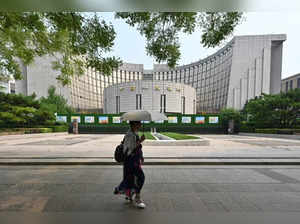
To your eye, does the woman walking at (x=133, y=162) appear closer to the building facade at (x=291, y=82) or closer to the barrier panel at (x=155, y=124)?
the barrier panel at (x=155, y=124)

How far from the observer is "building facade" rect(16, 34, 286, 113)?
193 feet

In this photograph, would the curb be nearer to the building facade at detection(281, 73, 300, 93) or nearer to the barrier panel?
the barrier panel

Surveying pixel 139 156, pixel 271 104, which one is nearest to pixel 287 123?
pixel 271 104

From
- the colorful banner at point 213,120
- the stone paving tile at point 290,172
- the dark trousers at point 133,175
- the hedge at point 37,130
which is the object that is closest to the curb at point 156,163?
the stone paving tile at point 290,172

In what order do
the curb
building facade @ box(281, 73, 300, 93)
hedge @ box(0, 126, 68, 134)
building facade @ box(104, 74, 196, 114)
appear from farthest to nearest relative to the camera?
building facade @ box(281, 73, 300, 93), building facade @ box(104, 74, 196, 114), hedge @ box(0, 126, 68, 134), the curb

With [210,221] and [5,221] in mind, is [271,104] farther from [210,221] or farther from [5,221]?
[5,221]

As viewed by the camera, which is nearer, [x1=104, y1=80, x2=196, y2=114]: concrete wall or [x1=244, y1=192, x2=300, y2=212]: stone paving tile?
[x1=244, y1=192, x2=300, y2=212]: stone paving tile

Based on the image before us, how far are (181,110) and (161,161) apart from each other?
5168 centimetres

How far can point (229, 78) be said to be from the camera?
65875mm

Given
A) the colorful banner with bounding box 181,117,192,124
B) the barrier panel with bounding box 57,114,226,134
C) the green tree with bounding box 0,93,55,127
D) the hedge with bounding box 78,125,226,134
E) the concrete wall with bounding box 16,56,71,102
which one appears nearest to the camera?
the green tree with bounding box 0,93,55,127

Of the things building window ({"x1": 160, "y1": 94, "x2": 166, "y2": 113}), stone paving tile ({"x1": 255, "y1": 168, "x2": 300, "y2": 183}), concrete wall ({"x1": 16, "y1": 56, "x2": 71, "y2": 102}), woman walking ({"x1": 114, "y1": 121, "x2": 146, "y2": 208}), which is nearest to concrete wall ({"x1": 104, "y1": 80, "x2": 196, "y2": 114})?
building window ({"x1": 160, "y1": 94, "x2": 166, "y2": 113})

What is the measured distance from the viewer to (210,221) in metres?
2.83

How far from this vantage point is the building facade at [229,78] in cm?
5875

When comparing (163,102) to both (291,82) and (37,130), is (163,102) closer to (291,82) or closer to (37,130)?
(37,130)
